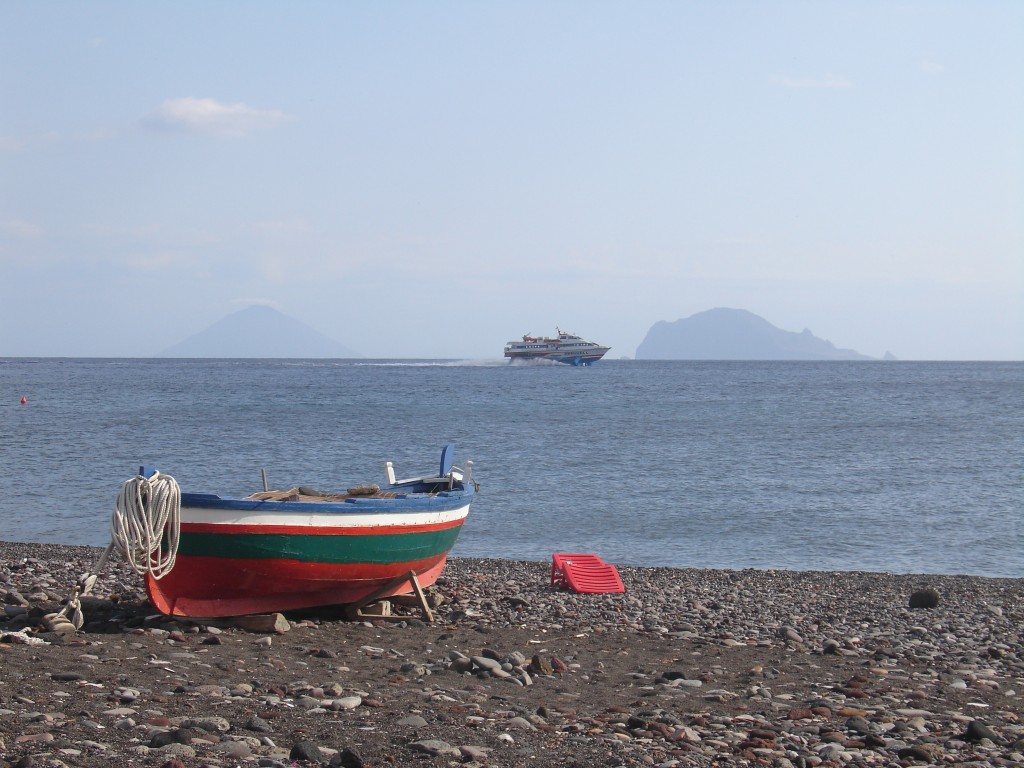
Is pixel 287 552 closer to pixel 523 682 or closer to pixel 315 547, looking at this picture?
pixel 315 547

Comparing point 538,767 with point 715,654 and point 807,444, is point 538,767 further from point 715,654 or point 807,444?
point 807,444

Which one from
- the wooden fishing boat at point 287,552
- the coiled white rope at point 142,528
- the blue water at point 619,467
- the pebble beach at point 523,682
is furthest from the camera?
the blue water at point 619,467

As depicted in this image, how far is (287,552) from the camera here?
11.9 metres

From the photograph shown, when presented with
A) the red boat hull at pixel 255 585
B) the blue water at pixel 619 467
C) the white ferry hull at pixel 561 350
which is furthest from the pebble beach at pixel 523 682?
the white ferry hull at pixel 561 350

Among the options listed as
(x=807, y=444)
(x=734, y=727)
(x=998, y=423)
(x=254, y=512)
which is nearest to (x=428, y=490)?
(x=254, y=512)

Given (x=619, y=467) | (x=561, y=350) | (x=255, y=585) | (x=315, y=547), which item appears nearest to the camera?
(x=255, y=585)

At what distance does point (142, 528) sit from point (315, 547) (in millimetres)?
2115

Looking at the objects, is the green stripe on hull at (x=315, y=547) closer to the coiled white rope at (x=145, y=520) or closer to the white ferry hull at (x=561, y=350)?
the coiled white rope at (x=145, y=520)

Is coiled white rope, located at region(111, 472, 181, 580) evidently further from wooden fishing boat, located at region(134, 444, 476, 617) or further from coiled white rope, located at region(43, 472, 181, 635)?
wooden fishing boat, located at region(134, 444, 476, 617)

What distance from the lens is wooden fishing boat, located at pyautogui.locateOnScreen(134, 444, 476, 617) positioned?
1141 cm

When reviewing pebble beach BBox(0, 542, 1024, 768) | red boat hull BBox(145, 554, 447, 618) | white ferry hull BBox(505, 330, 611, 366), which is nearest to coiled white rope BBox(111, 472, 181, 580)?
red boat hull BBox(145, 554, 447, 618)

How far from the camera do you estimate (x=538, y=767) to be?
6828 mm

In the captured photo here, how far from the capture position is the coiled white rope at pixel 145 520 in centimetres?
A: 1079

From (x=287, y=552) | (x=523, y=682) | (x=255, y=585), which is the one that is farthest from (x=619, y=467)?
(x=523, y=682)
